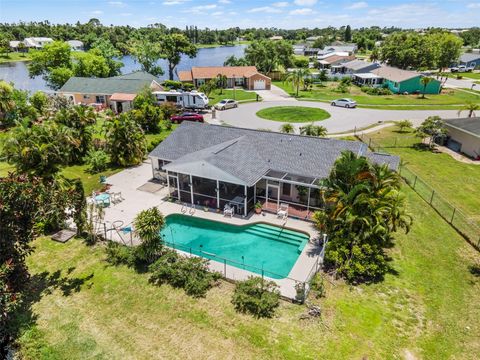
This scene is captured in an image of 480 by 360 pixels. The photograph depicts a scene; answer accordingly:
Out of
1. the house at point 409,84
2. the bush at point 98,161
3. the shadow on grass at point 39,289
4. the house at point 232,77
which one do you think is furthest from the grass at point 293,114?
the shadow on grass at point 39,289

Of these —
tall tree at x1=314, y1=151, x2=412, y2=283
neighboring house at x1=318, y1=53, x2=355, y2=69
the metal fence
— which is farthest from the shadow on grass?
neighboring house at x1=318, y1=53, x2=355, y2=69

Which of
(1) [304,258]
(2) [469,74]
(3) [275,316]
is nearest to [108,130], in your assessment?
(1) [304,258]

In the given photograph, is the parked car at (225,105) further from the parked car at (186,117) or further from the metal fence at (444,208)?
the metal fence at (444,208)

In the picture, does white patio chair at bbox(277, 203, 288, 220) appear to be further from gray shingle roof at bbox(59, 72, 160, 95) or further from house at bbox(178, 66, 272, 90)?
house at bbox(178, 66, 272, 90)

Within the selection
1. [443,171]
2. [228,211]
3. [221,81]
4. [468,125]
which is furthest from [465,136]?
[221,81]

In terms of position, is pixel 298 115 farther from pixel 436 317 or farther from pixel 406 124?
pixel 436 317
